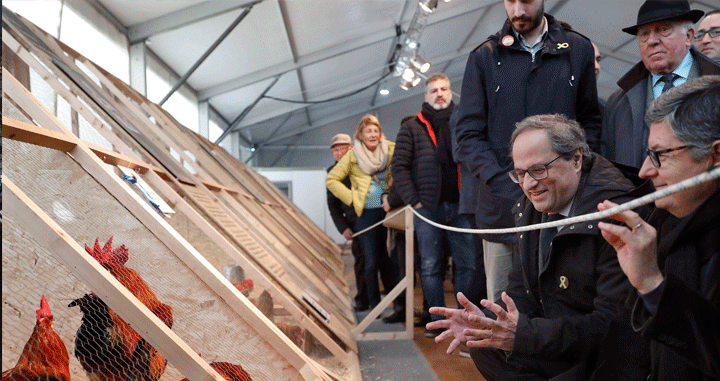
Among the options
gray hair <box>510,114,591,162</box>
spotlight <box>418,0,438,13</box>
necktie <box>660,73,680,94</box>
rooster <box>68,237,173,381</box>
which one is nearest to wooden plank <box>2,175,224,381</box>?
rooster <box>68,237,173,381</box>

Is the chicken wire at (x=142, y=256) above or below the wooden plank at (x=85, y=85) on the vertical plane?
below

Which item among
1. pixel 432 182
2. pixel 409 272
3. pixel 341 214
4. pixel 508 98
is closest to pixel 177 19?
pixel 341 214

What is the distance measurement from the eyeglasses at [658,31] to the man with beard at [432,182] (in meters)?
1.15

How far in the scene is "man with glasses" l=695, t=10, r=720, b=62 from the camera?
2.01m

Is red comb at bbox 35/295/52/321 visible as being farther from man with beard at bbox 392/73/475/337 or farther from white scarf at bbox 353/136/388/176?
white scarf at bbox 353/136/388/176

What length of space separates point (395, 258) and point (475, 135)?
1.95 meters

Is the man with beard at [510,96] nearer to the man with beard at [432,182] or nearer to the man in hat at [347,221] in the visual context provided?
the man with beard at [432,182]

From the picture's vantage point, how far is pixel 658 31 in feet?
5.33

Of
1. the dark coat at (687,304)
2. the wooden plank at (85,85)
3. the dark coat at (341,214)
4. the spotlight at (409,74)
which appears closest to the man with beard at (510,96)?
the dark coat at (687,304)

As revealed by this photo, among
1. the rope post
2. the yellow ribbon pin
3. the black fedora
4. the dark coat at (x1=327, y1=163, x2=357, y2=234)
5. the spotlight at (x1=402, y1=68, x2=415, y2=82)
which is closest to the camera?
the yellow ribbon pin

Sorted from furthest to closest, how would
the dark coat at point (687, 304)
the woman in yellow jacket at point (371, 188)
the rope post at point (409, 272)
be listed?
1. the woman in yellow jacket at point (371, 188)
2. the rope post at point (409, 272)
3. the dark coat at point (687, 304)

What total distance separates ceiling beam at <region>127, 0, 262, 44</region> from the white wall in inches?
239

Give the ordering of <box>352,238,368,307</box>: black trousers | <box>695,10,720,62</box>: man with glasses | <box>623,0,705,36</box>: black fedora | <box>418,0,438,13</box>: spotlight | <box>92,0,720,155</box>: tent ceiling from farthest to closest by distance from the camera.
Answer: <box>418,0,438,13</box>: spotlight
<box>92,0,720,155</box>: tent ceiling
<box>352,238,368,307</box>: black trousers
<box>695,10,720,62</box>: man with glasses
<box>623,0,705,36</box>: black fedora

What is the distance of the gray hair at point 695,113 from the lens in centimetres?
74
